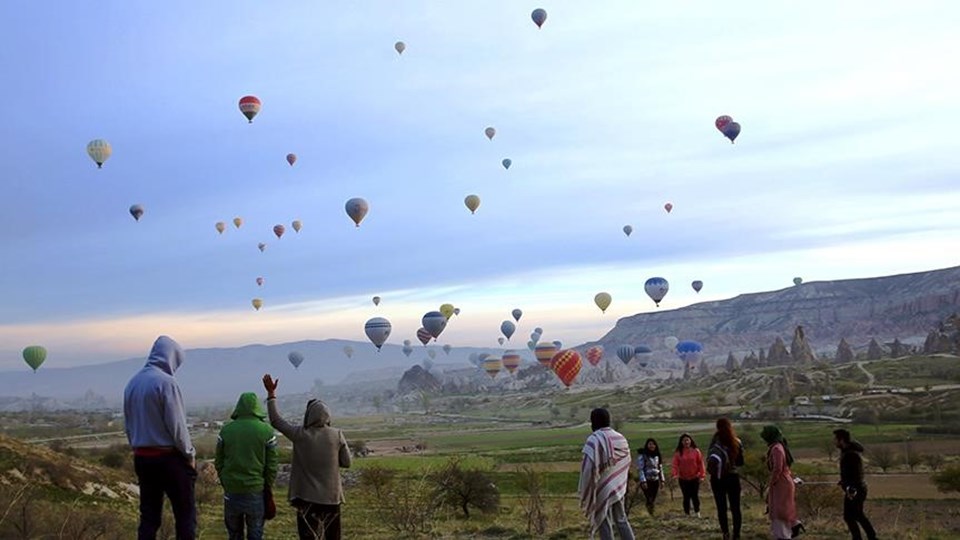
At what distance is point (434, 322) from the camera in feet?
274

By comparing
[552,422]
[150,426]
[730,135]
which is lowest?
[552,422]

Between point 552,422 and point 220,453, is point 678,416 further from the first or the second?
point 220,453

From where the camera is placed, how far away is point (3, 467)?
2309cm

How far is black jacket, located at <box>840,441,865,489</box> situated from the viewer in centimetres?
1077

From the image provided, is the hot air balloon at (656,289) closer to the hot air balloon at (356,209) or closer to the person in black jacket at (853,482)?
the hot air balloon at (356,209)

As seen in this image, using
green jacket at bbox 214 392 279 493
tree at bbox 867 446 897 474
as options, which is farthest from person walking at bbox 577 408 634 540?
tree at bbox 867 446 897 474

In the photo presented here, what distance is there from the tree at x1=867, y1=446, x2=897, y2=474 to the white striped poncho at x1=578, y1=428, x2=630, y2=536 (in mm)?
44730

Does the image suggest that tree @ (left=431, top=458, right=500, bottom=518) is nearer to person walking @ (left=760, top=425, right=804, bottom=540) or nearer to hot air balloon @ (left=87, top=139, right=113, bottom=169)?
person walking @ (left=760, top=425, right=804, bottom=540)

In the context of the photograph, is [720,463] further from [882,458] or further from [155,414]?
[882,458]

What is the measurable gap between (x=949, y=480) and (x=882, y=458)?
16981mm

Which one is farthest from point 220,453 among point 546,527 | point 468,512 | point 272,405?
point 468,512

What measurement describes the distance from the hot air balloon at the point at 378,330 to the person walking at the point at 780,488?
6850 centimetres

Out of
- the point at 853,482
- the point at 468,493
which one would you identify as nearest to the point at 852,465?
the point at 853,482

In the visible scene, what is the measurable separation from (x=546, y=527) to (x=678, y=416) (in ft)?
344
